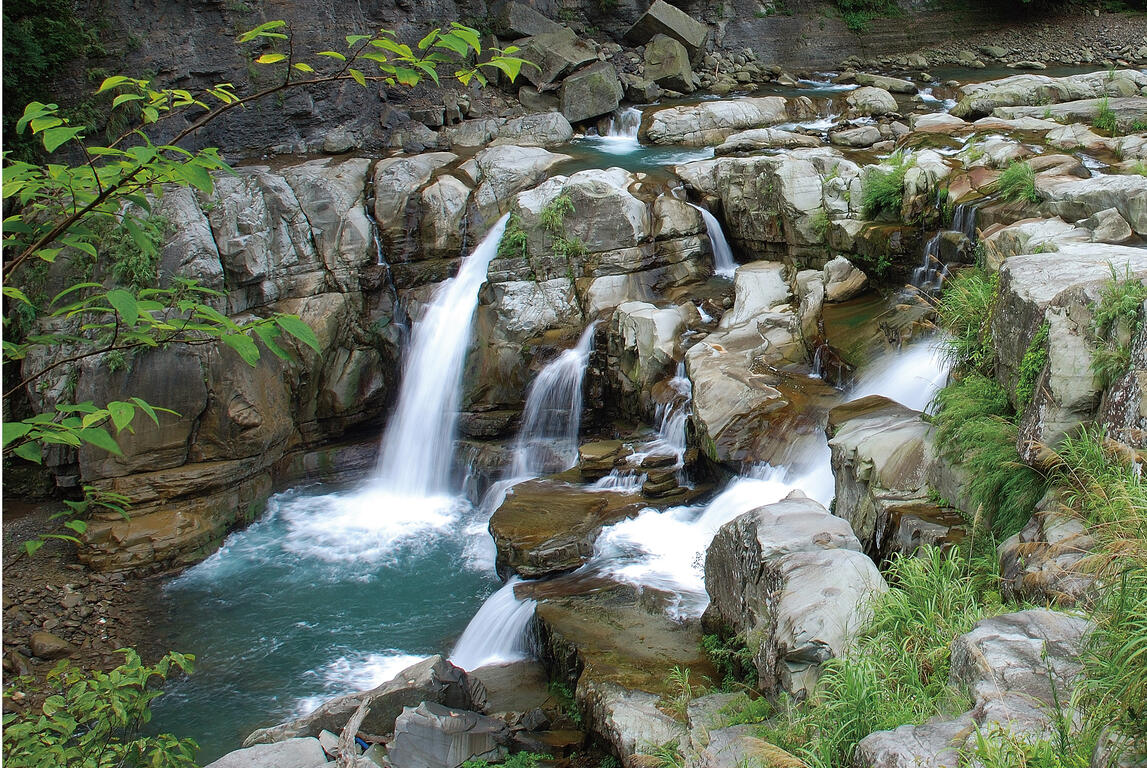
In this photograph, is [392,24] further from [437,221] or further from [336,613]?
[336,613]

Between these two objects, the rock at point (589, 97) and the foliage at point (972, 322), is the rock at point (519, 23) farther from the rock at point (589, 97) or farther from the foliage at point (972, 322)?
the foliage at point (972, 322)

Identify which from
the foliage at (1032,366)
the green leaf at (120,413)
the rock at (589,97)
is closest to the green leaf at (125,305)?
the green leaf at (120,413)

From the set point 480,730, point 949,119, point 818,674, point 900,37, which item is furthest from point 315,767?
point 900,37

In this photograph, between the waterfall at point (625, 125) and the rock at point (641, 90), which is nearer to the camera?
the waterfall at point (625, 125)

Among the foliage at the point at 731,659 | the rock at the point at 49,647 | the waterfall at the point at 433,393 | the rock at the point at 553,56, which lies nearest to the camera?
the foliage at the point at 731,659

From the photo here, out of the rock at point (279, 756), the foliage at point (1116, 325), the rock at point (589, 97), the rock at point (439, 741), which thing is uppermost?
the rock at point (589, 97)

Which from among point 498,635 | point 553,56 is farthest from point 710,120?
point 498,635

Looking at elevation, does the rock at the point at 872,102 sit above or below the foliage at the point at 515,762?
above

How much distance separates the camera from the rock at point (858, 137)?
44.7ft

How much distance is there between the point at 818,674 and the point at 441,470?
713 cm

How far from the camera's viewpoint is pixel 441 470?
11.0 metres

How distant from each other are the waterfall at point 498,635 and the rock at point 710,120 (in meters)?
10.6

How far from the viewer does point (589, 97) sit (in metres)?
16.9

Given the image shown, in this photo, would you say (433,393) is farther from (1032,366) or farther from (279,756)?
(1032,366)
